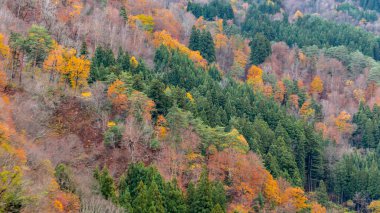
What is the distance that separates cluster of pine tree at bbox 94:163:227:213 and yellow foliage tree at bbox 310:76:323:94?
63417 millimetres

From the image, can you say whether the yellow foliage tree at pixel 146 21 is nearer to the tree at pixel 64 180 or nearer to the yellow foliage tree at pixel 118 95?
the yellow foliage tree at pixel 118 95

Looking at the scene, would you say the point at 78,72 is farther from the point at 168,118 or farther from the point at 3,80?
the point at 168,118

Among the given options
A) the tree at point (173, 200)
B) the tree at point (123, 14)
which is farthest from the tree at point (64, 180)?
the tree at point (123, 14)

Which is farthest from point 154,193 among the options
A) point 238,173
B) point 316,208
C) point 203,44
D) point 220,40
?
point 220,40

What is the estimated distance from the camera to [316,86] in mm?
107000

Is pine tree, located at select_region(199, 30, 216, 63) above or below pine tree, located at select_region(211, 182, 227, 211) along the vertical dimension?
Answer: above

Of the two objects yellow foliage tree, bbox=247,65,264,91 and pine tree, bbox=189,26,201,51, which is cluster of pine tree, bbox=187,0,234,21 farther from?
yellow foliage tree, bbox=247,65,264,91

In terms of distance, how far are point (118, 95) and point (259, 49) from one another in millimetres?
Answer: 61686

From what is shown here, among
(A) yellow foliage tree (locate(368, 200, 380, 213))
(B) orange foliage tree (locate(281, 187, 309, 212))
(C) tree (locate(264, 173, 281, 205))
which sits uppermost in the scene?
(C) tree (locate(264, 173, 281, 205))

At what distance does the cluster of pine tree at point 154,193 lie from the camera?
41812 mm

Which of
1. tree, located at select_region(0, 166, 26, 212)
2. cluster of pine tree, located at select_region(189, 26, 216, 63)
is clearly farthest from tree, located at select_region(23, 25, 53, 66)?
cluster of pine tree, located at select_region(189, 26, 216, 63)

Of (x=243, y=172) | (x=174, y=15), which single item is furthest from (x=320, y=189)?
(x=174, y=15)

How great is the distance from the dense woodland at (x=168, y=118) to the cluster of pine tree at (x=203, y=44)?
234 mm

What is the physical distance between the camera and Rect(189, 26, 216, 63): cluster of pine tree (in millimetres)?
102375
